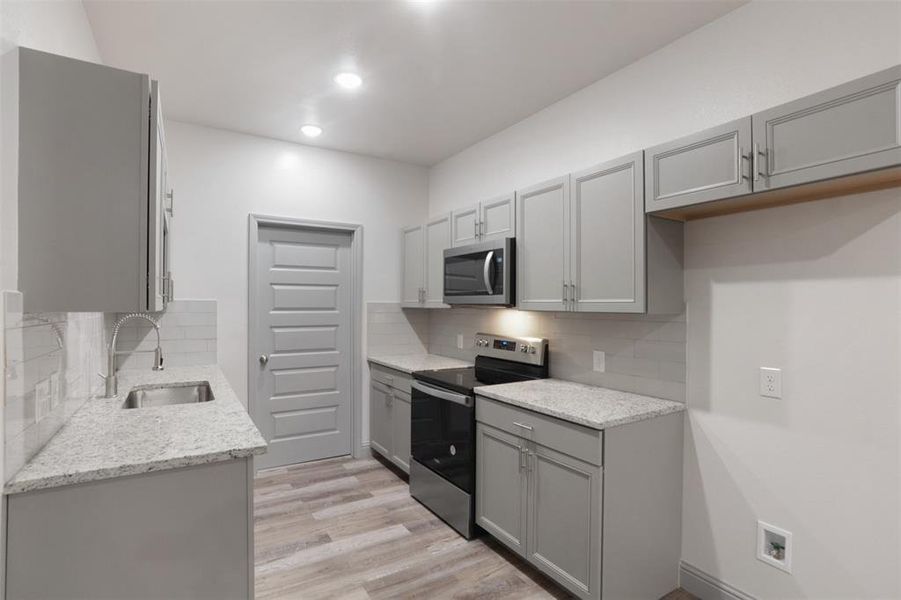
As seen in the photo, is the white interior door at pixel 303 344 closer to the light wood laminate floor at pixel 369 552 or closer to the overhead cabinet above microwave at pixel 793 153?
the light wood laminate floor at pixel 369 552

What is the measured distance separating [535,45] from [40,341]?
2437 mm

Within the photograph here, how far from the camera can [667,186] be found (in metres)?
2.09

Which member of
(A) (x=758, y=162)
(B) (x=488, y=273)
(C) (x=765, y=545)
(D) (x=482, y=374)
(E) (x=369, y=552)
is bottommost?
(E) (x=369, y=552)

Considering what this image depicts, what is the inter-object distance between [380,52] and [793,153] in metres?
1.96

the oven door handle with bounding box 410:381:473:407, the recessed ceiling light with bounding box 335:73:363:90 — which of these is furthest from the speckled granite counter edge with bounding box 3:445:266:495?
the recessed ceiling light with bounding box 335:73:363:90

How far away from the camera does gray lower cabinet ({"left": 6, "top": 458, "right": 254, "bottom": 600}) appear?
1255 millimetres

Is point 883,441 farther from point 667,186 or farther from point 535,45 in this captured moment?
point 535,45

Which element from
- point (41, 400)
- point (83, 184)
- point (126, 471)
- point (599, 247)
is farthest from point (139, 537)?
point (599, 247)

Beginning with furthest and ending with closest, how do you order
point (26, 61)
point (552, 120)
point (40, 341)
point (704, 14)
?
point (552, 120) < point (704, 14) < point (40, 341) < point (26, 61)

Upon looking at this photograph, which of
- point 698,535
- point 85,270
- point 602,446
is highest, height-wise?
point 85,270

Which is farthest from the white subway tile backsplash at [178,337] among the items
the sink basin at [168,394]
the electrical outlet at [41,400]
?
the electrical outlet at [41,400]

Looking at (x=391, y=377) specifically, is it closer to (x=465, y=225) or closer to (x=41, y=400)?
(x=465, y=225)

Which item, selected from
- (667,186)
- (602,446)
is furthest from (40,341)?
(667,186)

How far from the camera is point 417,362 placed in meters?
3.87
